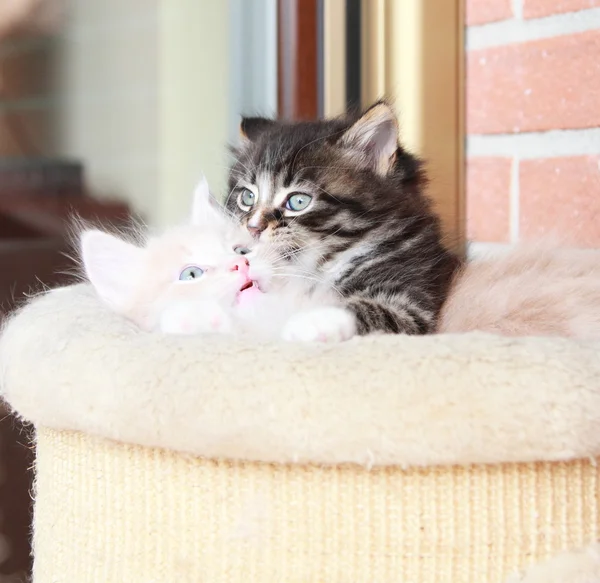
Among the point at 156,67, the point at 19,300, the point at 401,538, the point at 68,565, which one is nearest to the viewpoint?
the point at 401,538

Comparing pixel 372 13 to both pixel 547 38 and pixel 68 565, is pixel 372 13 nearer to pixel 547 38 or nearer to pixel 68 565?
pixel 547 38

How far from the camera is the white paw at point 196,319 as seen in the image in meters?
0.94

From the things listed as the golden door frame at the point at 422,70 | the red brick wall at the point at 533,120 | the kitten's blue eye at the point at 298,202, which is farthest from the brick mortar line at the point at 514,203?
the kitten's blue eye at the point at 298,202

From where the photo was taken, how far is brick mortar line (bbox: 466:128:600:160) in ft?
5.42

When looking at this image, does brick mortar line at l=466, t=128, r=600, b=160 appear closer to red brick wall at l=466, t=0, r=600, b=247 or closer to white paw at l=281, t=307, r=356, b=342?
red brick wall at l=466, t=0, r=600, b=247

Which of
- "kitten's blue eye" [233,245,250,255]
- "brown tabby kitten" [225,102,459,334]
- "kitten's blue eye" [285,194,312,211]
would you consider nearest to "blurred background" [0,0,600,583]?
"brown tabby kitten" [225,102,459,334]

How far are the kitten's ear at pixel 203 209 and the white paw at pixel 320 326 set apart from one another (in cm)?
36

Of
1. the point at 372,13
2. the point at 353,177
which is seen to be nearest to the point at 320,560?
the point at 353,177

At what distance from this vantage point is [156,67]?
1.83 metres

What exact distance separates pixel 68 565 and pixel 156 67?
1.25m

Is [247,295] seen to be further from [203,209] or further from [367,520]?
[367,520]

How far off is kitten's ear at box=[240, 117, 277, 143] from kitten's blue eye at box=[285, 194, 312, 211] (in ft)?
0.71

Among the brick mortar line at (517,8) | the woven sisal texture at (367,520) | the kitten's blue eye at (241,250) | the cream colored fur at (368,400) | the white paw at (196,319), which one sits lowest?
the woven sisal texture at (367,520)

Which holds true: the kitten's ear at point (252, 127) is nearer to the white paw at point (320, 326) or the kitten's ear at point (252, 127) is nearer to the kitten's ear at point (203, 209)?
the kitten's ear at point (203, 209)
